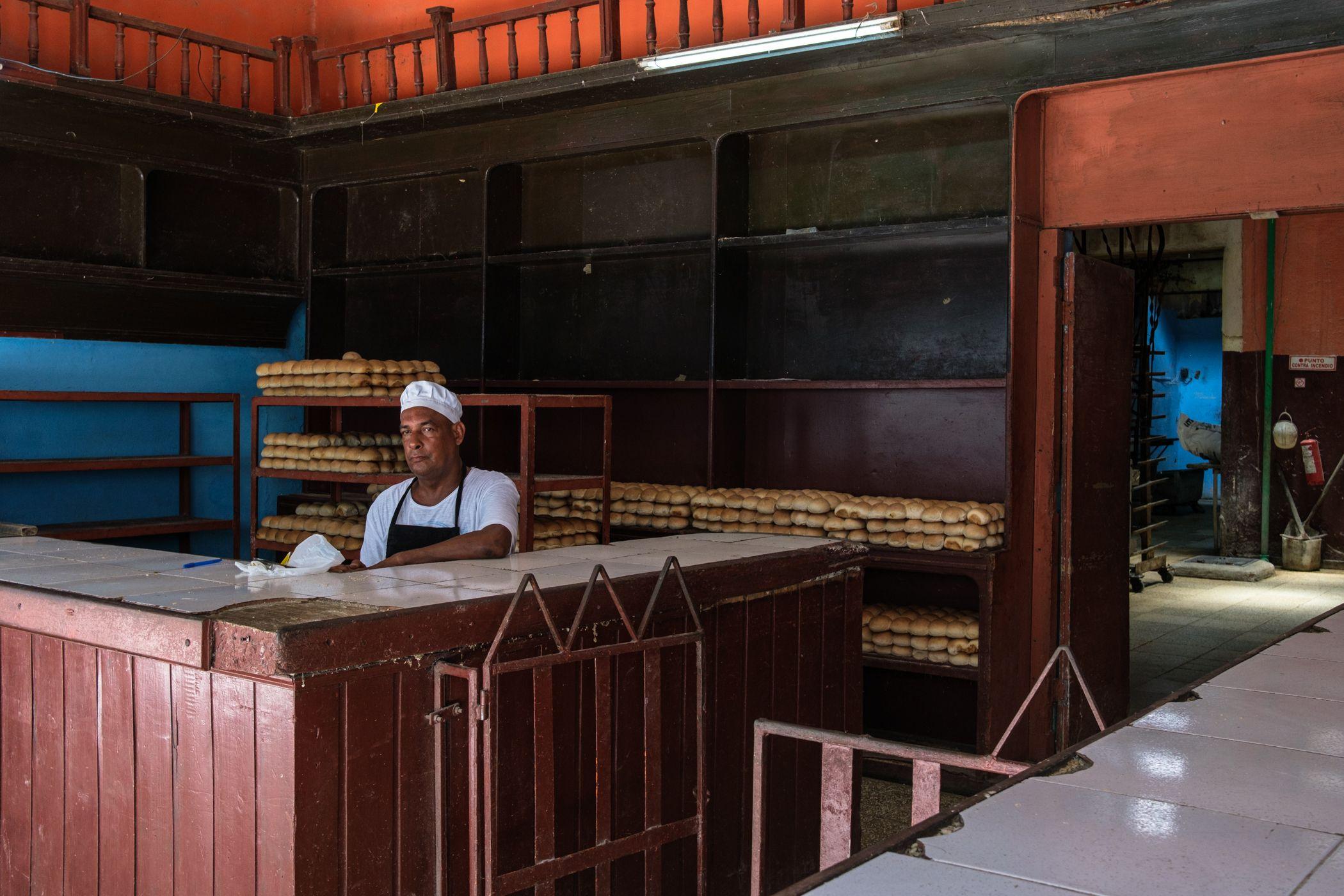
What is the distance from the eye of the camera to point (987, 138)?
19.3ft

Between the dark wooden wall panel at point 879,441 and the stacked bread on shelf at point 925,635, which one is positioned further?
the dark wooden wall panel at point 879,441

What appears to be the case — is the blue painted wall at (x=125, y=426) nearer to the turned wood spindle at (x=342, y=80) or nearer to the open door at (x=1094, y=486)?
the turned wood spindle at (x=342, y=80)

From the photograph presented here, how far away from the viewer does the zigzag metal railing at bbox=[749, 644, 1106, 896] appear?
198cm

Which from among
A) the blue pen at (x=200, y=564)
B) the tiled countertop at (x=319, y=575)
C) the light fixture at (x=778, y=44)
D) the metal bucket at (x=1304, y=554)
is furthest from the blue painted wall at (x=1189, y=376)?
the blue pen at (x=200, y=564)

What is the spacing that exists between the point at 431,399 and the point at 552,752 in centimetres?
196

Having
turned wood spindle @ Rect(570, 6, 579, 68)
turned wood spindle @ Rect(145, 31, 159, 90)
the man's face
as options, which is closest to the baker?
the man's face

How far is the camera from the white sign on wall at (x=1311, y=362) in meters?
11.3

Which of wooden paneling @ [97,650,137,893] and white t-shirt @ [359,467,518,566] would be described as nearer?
wooden paneling @ [97,650,137,893]

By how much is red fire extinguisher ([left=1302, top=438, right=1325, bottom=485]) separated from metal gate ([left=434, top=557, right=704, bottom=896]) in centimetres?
1020

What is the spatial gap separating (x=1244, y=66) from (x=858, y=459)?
2.57 metres

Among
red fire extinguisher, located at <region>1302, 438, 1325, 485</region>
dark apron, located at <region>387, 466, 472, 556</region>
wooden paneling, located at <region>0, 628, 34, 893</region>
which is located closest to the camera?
wooden paneling, located at <region>0, 628, 34, 893</region>

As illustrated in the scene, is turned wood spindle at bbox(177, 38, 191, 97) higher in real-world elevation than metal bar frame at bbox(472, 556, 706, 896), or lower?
higher

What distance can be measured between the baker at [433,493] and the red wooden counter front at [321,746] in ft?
3.83

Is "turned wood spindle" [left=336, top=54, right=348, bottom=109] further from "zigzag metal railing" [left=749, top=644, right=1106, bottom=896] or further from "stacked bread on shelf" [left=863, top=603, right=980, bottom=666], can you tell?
"zigzag metal railing" [left=749, top=644, right=1106, bottom=896]
